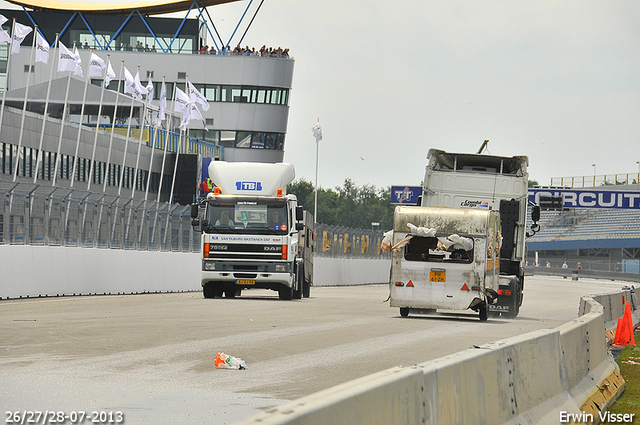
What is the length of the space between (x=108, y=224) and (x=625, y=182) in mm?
97335

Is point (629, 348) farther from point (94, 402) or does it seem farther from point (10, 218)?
point (10, 218)

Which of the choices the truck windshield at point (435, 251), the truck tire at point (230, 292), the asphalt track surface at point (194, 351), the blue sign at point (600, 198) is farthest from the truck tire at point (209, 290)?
the blue sign at point (600, 198)

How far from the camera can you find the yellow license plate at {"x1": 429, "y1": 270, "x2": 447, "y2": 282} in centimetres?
1934

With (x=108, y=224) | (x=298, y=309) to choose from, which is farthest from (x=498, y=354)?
(x=108, y=224)

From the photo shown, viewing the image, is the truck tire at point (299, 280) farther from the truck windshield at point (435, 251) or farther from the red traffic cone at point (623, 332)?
the red traffic cone at point (623, 332)

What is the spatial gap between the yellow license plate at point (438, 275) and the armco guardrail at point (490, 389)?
27.7 ft

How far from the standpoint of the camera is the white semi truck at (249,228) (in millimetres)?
24906

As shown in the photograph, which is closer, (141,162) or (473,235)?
(473,235)

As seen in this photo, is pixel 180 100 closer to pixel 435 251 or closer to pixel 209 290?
pixel 209 290

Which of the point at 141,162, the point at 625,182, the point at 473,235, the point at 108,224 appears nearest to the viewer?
the point at 473,235

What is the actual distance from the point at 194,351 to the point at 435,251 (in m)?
8.75

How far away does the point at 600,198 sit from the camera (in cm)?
6838

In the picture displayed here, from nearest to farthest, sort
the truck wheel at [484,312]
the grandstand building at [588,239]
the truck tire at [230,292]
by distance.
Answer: the truck wheel at [484,312] → the truck tire at [230,292] → the grandstand building at [588,239]

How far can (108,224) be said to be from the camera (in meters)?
28.5
